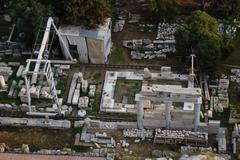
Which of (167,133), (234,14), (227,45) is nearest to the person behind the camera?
(167,133)

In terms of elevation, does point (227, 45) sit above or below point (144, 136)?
above

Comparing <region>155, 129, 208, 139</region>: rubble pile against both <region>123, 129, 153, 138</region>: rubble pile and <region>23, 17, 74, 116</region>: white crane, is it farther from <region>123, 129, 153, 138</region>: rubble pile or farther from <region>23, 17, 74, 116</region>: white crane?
<region>23, 17, 74, 116</region>: white crane

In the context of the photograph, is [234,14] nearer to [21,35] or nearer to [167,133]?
[167,133]

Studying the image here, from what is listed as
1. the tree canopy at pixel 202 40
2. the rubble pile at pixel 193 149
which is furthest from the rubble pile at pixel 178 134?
the tree canopy at pixel 202 40

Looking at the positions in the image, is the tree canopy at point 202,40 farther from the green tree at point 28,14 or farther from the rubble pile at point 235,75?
the green tree at point 28,14

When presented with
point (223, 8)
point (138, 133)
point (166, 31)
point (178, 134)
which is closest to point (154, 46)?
point (166, 31)

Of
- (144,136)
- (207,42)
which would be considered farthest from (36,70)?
(207,42)
